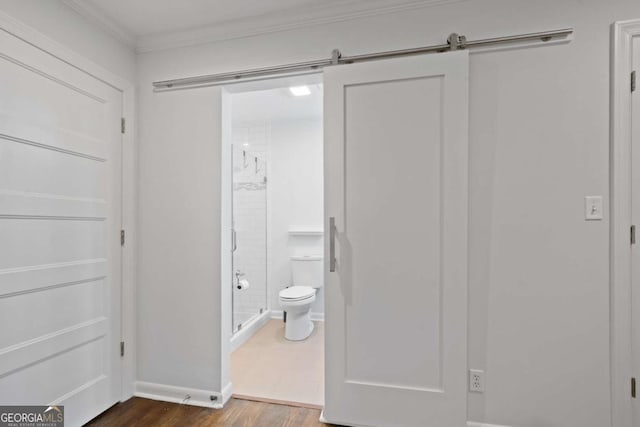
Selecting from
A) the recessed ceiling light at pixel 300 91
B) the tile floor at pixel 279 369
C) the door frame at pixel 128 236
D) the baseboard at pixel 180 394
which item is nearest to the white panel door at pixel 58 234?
the door frame at pixel 128 236

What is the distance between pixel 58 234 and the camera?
173cm

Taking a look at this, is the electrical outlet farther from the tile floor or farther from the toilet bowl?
the toilet bowl

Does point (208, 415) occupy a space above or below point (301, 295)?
below

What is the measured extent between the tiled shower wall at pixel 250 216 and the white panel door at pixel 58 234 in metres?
1.09

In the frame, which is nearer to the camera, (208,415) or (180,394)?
(208,415)

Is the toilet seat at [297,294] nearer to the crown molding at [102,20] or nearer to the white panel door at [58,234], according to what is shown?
the white panel door at [58,234]

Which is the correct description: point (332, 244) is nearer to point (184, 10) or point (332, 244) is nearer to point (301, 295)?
point (301, 295)

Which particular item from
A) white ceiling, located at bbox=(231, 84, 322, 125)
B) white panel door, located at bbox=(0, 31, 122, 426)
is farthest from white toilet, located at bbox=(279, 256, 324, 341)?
white ceiling, located at bbox=(231, 84, 322, 125)

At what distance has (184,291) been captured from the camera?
2143mm

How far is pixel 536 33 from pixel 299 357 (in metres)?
2.78

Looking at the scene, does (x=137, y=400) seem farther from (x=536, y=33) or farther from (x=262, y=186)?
(x=536, y=33)

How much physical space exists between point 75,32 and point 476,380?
2.98 meters

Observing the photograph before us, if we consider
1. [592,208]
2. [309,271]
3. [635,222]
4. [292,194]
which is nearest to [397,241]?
[592,208]

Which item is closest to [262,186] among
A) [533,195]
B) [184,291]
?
[184,291]
